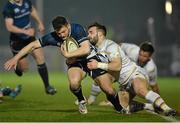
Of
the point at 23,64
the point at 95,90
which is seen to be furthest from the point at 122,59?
the point at 23,64

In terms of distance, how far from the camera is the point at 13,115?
4406 millimetres

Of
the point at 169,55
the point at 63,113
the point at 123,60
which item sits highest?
the point at 123,60

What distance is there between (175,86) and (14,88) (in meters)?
2.36

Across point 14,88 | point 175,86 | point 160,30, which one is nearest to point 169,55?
point 160,30

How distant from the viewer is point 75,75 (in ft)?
14.1

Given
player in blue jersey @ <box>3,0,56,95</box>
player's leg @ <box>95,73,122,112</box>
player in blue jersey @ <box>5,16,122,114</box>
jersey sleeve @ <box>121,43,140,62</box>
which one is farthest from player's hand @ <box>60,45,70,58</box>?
player in blue jersey @ <box>3,0,56,95</box>

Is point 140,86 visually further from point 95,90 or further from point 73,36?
point 95,90

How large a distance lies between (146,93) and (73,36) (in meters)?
0.76

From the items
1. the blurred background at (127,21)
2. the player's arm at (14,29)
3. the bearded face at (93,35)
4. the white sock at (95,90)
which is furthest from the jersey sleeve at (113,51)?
the blurred background at (127,21)

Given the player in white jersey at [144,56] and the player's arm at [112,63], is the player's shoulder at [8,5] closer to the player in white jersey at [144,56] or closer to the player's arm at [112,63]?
the player in white jersey at [144,56]

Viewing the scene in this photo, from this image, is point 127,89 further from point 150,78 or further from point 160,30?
point 160,30

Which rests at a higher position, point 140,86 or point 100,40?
point 100,40

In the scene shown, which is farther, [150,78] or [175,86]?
[175,86]

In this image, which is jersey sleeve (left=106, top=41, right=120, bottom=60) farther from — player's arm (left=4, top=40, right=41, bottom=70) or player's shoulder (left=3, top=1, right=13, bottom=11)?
player's shoulder (left=3, top=1, right=13, bottom=11)
